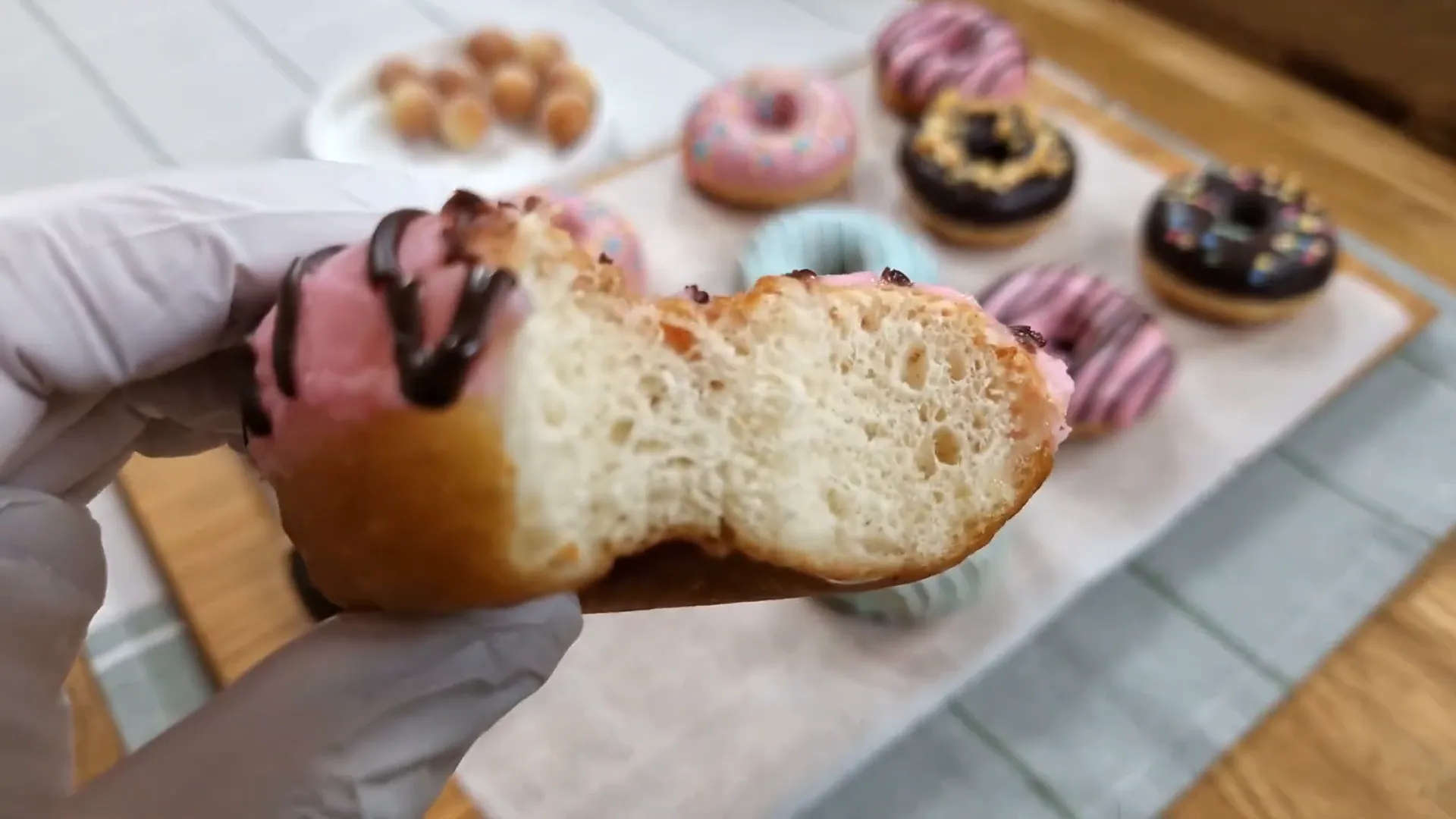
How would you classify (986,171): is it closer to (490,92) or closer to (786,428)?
(490,92)

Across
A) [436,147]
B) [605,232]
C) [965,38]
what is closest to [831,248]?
[605,232]

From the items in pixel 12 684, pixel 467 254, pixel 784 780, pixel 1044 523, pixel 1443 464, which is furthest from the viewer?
pixel 1443 464

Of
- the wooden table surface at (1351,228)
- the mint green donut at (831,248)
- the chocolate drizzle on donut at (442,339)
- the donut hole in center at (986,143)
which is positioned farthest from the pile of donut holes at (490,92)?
the chocolate drizzle on donut at (442,339)

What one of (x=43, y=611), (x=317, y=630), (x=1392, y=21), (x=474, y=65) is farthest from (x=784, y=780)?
(x=1392, y=21)

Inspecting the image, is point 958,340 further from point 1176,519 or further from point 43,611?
point 1176,519

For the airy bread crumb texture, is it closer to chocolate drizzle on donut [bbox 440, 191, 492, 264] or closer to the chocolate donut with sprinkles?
chocolate drizzle on donut [bbox 440, 191, 492, 264]

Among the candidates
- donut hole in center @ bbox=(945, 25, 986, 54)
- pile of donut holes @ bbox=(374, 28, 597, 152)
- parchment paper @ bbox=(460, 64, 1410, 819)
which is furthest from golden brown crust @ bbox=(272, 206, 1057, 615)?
donut hole in center @ bbox=(945, 25, 986, 54)

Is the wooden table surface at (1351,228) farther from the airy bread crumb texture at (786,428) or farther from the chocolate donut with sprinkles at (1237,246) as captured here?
the airy bread crumb texture at (786,428)
